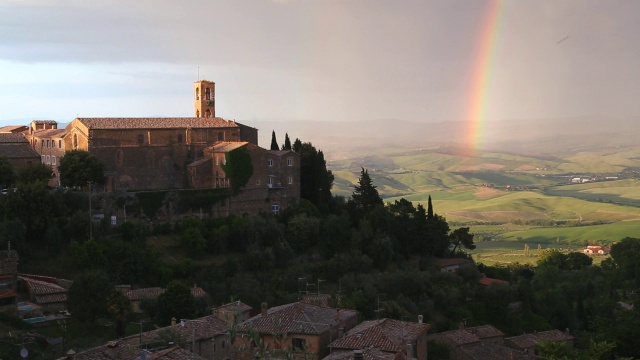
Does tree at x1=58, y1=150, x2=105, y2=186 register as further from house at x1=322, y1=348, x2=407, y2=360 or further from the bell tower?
house at x1=322, y1=348, x2=407, y2=360

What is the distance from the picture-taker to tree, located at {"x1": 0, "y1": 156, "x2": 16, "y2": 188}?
3491 centimetres

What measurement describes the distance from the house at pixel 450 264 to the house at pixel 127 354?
22857mm

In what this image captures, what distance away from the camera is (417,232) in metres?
41.8

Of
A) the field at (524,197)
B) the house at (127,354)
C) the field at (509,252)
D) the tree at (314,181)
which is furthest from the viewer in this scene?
the field at (524,197)

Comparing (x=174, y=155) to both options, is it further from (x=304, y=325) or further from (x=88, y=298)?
(x=304, y=325)

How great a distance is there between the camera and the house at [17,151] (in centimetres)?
3766

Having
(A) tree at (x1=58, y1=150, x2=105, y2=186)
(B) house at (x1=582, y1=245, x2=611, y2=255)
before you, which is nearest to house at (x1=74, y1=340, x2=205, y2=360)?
(A) tree at (x1=58, y1=150, x2=105, y2=186)

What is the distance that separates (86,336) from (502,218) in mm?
89333

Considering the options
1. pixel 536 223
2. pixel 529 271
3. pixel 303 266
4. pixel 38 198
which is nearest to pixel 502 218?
pixel 536 223

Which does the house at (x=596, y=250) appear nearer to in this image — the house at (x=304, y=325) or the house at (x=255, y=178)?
the house at (x=255, y=178)

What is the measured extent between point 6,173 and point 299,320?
17.7 meters

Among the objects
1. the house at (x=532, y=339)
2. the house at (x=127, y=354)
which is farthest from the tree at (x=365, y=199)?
the house at (x=127, y=354)

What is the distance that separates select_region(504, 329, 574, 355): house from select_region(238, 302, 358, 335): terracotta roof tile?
8.57 metres

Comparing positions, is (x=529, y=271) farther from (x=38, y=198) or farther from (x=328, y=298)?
(x=38, y=198)
